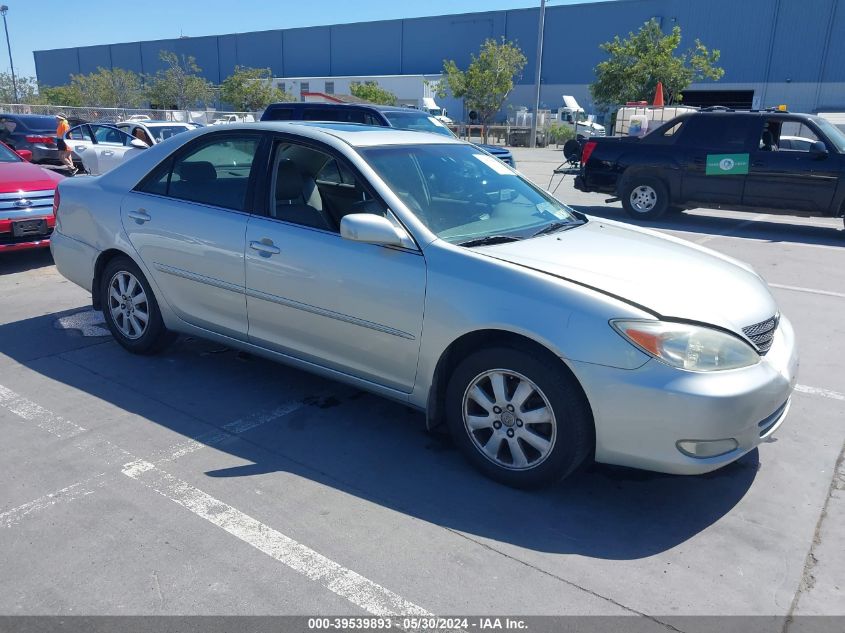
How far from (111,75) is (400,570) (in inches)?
2367

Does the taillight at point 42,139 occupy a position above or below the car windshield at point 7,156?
below

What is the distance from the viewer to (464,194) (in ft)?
14.0

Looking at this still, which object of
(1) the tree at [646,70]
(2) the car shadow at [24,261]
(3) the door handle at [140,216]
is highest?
(1) the tree at [646,70]

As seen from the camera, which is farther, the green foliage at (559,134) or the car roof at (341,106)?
the green foliage at (559,134)

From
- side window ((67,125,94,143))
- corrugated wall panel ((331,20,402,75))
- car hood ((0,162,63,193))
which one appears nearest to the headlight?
car hood ((0,162,63,193))

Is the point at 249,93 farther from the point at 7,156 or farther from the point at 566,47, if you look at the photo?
the point at 7,156

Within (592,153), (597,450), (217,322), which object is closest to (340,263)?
(217,322)

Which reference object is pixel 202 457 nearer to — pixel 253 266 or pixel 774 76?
pixel 253 266

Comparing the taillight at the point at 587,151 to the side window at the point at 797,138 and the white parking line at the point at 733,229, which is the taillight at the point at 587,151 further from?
the side window at the point at 797,138

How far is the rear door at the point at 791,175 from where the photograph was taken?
34.7ft

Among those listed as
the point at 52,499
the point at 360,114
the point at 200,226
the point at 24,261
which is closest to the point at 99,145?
the point at 360,114

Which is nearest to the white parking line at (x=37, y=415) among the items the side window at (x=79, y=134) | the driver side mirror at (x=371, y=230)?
the driver side mirror at (x=371, y=230)

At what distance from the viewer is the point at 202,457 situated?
12.4ft

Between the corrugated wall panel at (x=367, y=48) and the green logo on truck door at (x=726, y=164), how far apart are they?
53.5 metres
